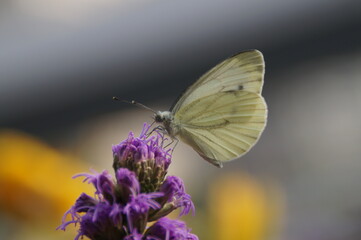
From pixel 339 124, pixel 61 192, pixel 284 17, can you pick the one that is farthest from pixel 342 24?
pixel 61 192

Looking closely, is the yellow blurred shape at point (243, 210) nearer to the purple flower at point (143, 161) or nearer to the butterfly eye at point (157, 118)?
the butterfly eye at point (157, 118)

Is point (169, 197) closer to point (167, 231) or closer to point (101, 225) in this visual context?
point (167, 231)

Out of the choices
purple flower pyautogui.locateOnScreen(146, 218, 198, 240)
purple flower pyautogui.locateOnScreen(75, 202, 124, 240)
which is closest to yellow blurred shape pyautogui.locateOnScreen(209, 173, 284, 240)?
purple flower pyautogui.locateOnScreen(146, 218, 198, 240)

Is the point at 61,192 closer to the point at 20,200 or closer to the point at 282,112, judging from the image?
the point at 20,200

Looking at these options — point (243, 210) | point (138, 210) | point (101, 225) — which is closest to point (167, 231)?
point (138, 210)

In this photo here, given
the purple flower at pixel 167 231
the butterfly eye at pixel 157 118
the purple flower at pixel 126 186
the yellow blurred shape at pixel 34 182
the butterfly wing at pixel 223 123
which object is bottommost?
the purple flower at pixel 167 231

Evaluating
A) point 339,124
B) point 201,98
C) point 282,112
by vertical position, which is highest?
point 282,112

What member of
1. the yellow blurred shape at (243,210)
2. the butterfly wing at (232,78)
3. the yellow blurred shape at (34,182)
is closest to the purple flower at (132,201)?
the butterfly wing at (232,78)
